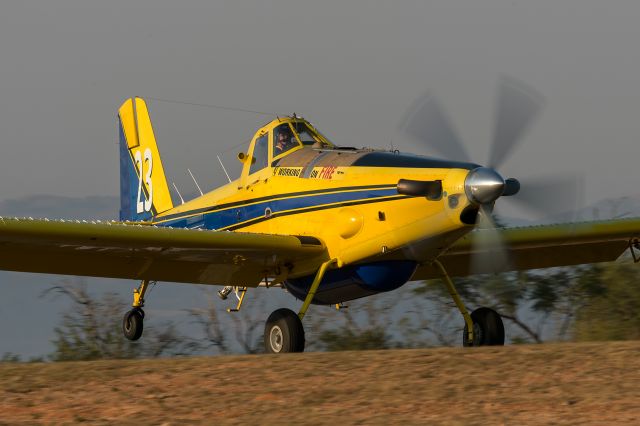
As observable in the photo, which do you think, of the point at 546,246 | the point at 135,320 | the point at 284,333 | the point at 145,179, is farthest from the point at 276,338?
the point at 145,179

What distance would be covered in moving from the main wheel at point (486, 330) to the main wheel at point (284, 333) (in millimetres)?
2646

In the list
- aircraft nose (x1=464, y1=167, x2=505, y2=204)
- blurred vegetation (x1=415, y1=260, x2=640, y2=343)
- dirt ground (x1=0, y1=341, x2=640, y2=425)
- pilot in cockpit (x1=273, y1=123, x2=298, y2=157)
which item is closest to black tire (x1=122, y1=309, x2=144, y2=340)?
pilot in cockpit (x1=273, y1=123, x2=298, y2=157)

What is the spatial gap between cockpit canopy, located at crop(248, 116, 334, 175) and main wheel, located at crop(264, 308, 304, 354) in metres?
2.45

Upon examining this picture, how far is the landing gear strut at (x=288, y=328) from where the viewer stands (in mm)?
14477

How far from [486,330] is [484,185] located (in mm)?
3401

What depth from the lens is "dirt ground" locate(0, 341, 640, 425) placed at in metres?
9.85

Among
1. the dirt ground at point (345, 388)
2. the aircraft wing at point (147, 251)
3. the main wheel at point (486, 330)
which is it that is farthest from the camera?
the main wheel at point (486, 330)

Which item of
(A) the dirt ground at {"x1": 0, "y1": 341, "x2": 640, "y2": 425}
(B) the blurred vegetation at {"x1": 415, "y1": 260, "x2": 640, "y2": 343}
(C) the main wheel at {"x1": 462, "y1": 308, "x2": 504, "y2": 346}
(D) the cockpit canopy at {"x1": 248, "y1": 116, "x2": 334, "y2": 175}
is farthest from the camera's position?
(B) the blurred vegetation at {"x1": 415, "y1": 260, "x2": 640, "y2": 343}

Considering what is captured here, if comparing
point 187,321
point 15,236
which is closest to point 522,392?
point 15,236

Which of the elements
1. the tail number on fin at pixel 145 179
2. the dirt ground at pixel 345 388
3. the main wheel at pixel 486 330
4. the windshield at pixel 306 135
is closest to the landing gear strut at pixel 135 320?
the tail number on fin at pixel 145 179

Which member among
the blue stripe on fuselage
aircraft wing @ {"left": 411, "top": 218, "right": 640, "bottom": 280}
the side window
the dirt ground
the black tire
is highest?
the side window

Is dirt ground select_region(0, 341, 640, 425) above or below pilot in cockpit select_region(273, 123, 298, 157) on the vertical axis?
below

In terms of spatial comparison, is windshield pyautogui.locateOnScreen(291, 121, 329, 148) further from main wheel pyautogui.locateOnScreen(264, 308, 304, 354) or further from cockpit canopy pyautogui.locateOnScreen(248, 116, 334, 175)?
main wheel pyautogui.locateOnScreen(264, 308, 304, 354)

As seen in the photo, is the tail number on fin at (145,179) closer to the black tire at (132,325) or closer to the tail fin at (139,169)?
the tail fin at (139,169)
